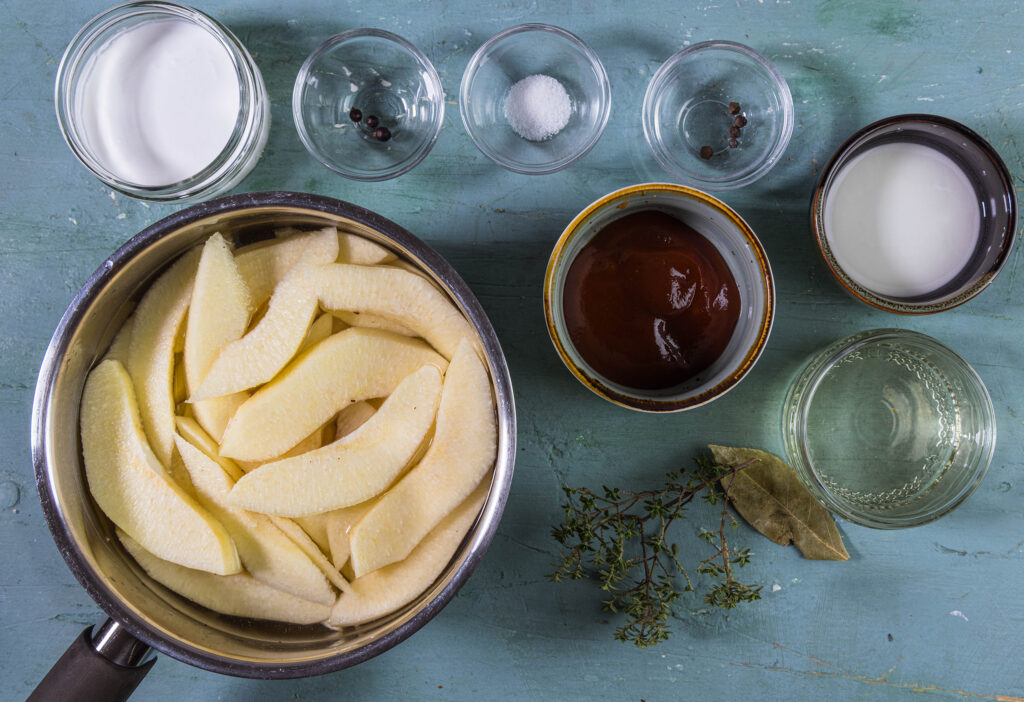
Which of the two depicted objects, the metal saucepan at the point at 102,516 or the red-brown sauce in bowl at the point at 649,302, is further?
the red-brown sauce in bowl at the point at 649,302

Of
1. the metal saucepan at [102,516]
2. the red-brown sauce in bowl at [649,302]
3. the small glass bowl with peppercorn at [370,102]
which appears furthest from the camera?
the small glass bowl with peppercorn at [370,102]

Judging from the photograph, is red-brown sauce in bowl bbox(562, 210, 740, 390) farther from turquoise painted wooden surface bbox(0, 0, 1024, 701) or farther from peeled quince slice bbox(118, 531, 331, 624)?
peeled quince slice bbox(118, 531, 331, 624)

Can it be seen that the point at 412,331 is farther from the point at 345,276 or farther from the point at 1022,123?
the point at 1022,123

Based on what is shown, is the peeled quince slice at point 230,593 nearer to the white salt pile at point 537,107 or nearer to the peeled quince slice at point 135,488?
the peeled quince slice at point 135,488

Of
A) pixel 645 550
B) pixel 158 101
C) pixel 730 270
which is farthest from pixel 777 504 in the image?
pixel 158 101

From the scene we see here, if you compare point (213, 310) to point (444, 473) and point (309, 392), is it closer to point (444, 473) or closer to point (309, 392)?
point (309, 392)

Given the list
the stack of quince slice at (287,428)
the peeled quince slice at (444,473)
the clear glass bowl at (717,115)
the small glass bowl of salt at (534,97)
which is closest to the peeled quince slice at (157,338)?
the stack of quince slice at (287,428)

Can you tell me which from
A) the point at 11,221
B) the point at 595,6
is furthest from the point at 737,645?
the point at 11,221
